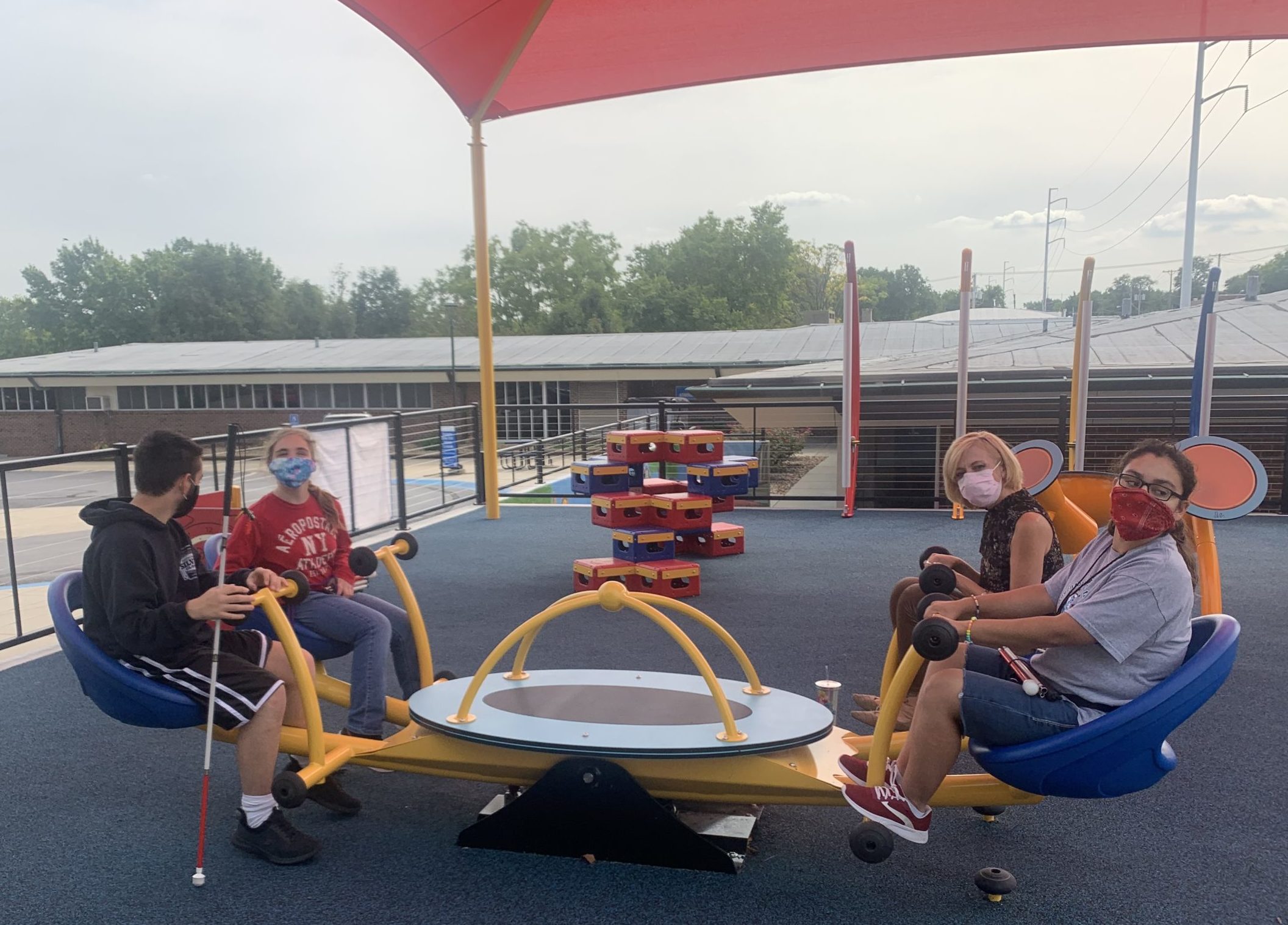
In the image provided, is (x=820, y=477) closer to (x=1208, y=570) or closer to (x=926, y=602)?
(x=1208, y=570)

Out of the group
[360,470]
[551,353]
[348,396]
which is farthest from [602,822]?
[348,396]

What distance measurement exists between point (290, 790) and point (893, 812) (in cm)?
193

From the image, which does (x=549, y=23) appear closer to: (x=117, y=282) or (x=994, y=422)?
(x=994, y=422)

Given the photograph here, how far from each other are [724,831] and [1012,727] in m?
1.08

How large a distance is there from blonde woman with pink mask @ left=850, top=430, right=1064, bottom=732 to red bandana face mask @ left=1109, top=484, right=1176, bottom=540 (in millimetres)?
889

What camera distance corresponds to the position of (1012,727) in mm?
2576

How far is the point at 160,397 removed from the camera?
34406 millimetres

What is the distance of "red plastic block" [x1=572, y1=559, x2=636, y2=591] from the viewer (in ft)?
22.3

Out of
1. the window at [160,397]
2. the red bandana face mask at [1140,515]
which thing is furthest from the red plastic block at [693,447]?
the window at [160,397]

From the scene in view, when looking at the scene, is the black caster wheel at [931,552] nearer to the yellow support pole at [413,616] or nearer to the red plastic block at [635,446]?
the yellow support pole at [413,616]

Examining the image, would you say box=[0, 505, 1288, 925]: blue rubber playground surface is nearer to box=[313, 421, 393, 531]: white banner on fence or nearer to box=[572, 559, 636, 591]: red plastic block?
box=[572, 559, 636, 591]: red plastic block

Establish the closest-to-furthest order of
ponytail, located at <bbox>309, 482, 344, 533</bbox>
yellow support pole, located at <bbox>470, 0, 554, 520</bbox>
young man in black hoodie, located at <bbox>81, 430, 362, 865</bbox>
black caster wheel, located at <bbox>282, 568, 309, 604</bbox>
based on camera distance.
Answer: young man in black hoodie, located at <bbox>81, 430, 362, 865</bbox> < black caster wheel, located at <bbox>282, 568, 309, 604</bbox> < ponytail, located at <bbox>309, 482, 344, 533</bbox> < yellow support pole, located at <bbox>470, 0, 554, 520</bbox>

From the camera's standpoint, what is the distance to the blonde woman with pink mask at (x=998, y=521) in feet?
11.3

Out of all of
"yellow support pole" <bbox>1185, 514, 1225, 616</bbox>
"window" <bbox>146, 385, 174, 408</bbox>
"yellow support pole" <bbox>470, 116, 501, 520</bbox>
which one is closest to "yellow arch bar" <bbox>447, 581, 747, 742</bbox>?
"yellow support pole" <bbox>1185, 514, 1225, 616</bbox>
